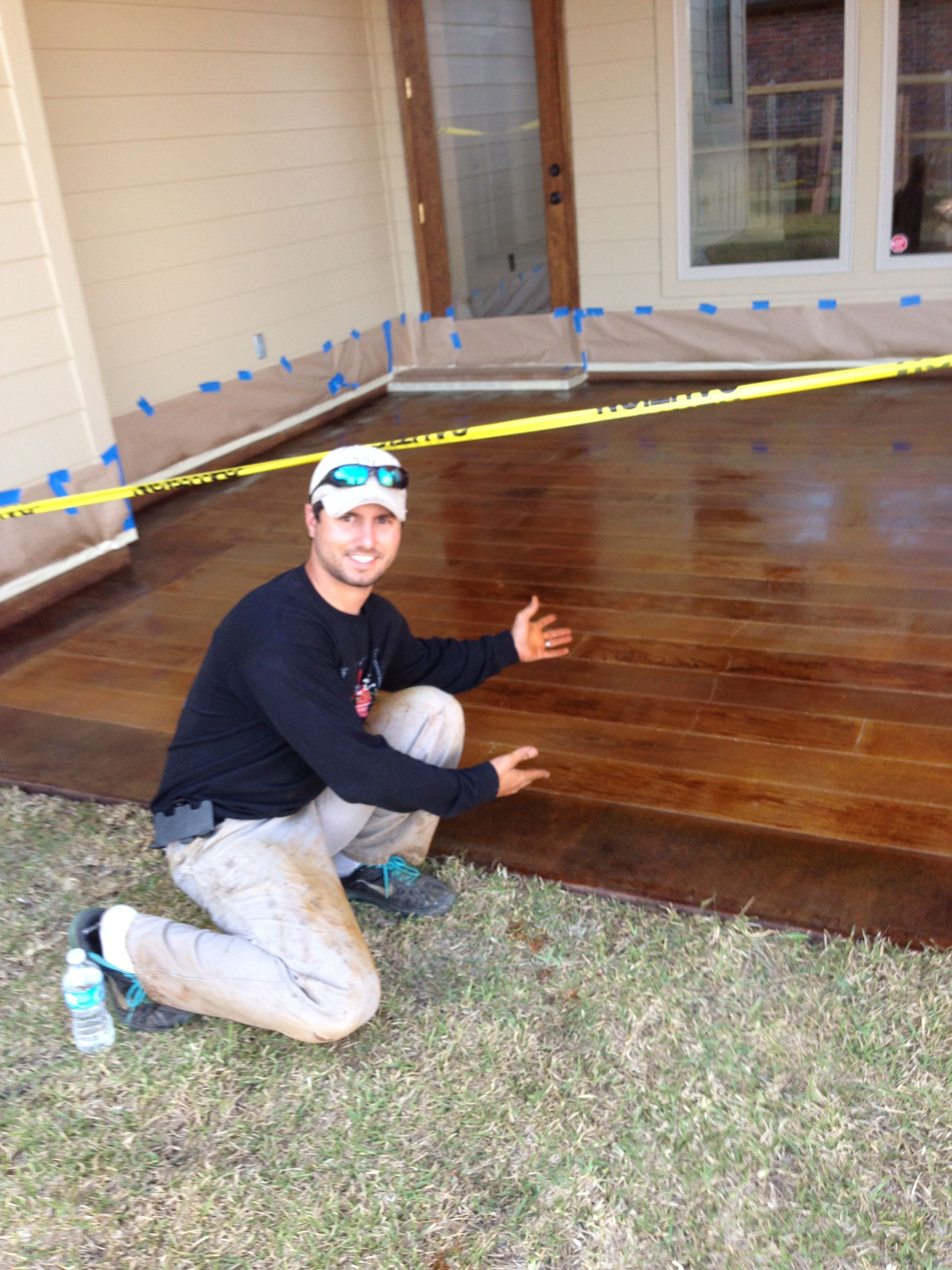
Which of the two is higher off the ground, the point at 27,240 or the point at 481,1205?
the point at 27,240

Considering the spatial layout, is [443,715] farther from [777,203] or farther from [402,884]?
[777,203]

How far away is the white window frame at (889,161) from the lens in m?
5.75

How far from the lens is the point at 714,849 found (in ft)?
7.50

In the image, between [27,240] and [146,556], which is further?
[146,556]

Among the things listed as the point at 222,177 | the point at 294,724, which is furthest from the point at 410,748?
the point at 222,177

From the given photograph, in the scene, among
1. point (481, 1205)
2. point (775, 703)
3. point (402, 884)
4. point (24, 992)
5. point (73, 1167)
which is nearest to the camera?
point (481, 1205)

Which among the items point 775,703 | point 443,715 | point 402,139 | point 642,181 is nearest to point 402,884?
point 443,715

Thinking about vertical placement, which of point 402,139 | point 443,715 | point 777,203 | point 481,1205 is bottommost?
point 481,1205

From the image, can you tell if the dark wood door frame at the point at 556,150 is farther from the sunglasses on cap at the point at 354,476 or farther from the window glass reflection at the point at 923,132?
the sunglasses on cap at the point at 354,476

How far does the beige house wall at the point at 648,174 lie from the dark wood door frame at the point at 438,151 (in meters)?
0.07

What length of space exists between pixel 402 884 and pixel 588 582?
5.88 ft

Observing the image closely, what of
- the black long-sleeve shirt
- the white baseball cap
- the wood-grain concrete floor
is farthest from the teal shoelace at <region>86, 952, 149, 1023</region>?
the white baseball cap

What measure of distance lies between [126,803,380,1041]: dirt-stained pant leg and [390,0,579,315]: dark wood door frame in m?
5.45

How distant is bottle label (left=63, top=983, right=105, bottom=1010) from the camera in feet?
6.24
